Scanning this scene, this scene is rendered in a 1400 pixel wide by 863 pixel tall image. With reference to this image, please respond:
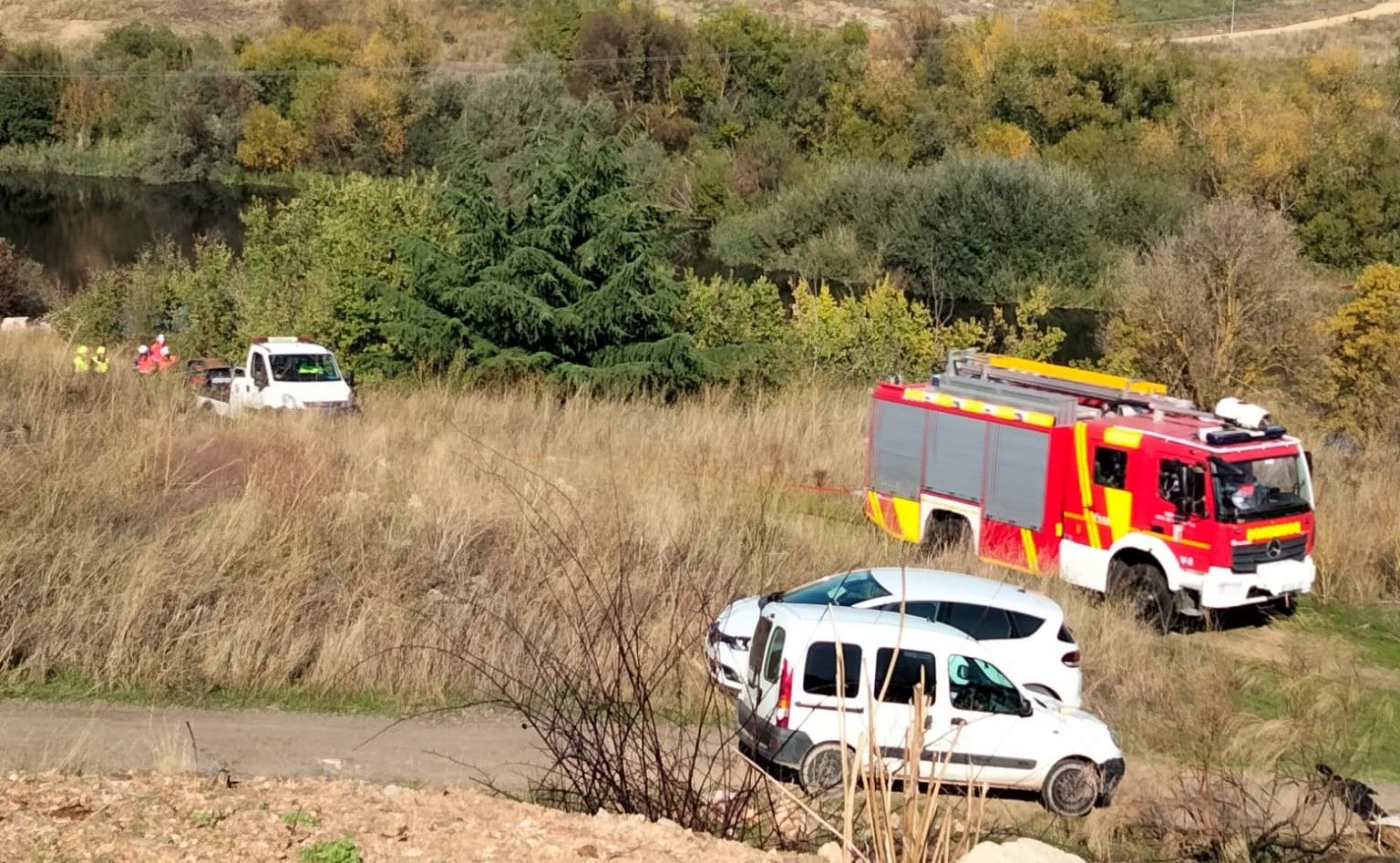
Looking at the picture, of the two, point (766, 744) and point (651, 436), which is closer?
point (766, 744)

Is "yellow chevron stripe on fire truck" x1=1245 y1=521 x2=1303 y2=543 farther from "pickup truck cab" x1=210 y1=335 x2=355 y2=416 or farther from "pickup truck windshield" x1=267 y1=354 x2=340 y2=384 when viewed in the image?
"pickup truck windshield" x1=267 y1=354 x2=340 y2=384

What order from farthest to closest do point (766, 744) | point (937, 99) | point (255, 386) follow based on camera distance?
point (937, 99) < point (255, 386) < point (766, 744)

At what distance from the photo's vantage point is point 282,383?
2495cm

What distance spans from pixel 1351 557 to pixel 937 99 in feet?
185

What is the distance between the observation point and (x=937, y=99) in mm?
73562

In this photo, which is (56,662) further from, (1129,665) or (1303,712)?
(1303,712)

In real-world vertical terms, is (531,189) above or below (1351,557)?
above

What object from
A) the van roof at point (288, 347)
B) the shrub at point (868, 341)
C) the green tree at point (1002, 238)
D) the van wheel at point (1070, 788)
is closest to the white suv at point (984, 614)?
the van wheel at point (1070, 788)

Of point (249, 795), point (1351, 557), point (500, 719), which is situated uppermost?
point (249, 795)

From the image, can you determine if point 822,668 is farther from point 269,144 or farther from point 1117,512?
point 269,144

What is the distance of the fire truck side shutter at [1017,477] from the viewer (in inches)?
691

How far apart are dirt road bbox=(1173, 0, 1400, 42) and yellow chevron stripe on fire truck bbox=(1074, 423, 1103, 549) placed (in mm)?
91029

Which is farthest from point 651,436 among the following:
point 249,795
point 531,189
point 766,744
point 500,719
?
point 249,795

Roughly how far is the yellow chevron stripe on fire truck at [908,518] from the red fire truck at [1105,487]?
21 mm
